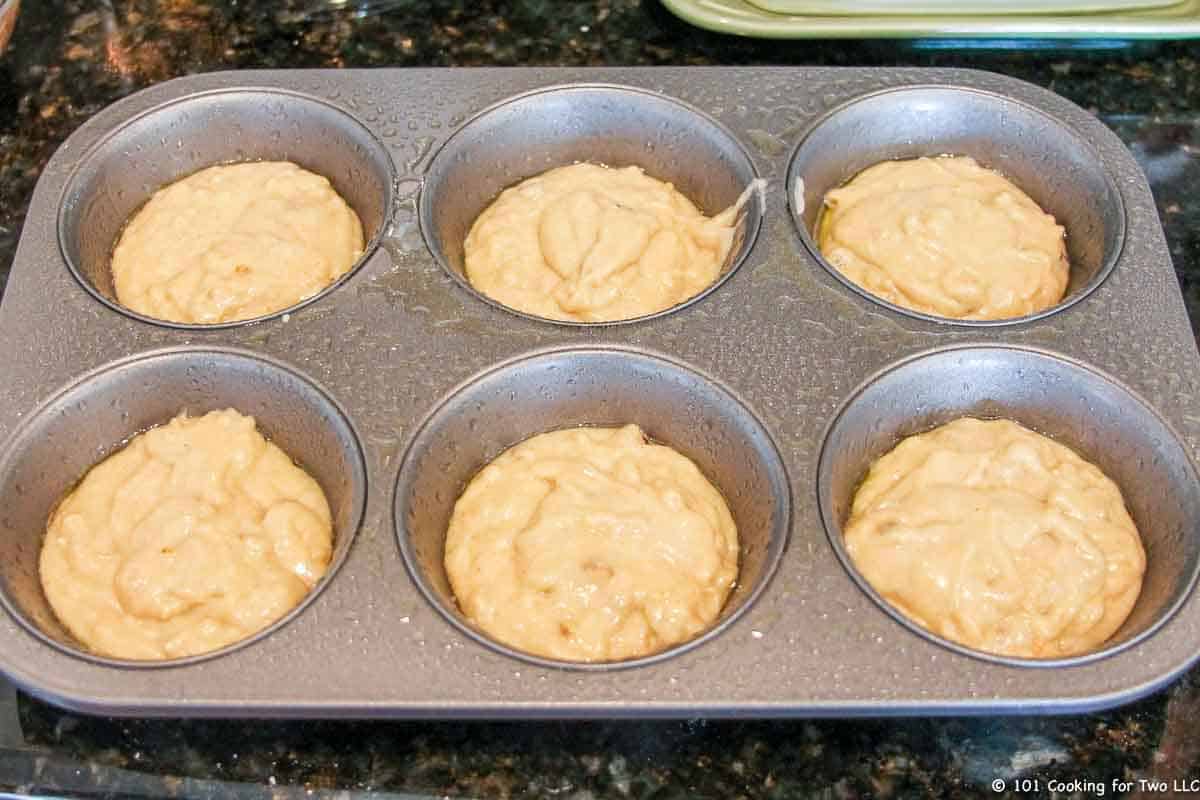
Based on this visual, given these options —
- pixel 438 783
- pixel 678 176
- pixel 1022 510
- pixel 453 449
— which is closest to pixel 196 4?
pixel 678 176

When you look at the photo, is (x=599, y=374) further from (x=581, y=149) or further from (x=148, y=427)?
(x=148, y=427)

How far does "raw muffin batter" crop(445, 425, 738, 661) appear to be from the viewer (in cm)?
216

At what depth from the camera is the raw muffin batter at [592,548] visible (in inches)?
85.1

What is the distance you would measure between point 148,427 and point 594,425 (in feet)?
3.34

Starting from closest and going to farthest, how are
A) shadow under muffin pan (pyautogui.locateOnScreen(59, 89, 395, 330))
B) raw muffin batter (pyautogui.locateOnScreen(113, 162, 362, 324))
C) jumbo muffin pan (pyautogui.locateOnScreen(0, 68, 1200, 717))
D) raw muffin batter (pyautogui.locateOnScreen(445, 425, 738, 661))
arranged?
jumbo muffin pan (pyautogui.locateOnScreen(0, 68, 1200, 717)) → raw muffin batter (pyautogui.locateOnScreen(445, 425, 738, 661)) → raw muffin batter (pyautogui.locateOnScreen(113, 162, 362, 324)) → shadow under muffin pan (pyautogui.locateOnScreen(59, 89, 395, 330))

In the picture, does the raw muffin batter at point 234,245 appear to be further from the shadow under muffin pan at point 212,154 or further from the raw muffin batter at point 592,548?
the raw muffin batter at point 592,548

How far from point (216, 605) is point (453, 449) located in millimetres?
578

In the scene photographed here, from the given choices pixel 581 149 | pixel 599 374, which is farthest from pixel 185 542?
pixel 581 149

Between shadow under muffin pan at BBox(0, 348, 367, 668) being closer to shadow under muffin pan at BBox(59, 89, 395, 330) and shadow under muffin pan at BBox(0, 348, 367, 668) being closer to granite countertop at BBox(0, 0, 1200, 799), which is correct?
granite countertop at BBox(0, 0, 1200, 799)

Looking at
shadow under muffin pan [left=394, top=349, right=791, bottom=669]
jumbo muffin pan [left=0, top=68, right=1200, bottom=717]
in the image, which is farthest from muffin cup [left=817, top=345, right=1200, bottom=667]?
shadow under muffin pan [left=394, top=349, right=791, bottom=669]

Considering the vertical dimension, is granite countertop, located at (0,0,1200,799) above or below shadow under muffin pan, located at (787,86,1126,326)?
below

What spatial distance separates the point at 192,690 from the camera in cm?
192

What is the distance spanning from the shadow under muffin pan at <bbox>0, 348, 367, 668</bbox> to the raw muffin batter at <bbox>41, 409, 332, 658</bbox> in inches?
1.2

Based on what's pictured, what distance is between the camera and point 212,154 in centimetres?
303
